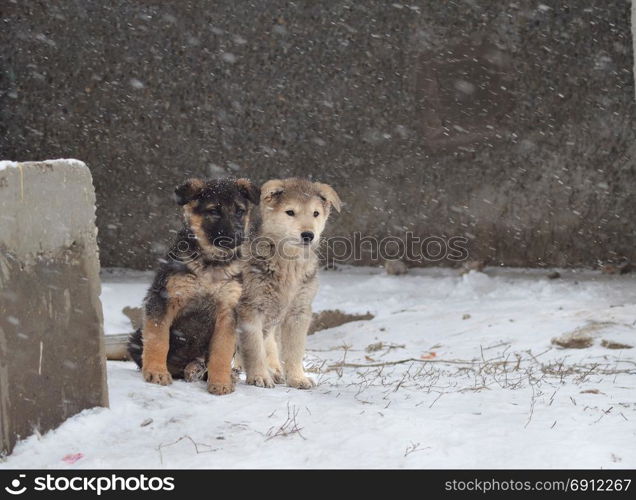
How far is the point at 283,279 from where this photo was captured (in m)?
6.14

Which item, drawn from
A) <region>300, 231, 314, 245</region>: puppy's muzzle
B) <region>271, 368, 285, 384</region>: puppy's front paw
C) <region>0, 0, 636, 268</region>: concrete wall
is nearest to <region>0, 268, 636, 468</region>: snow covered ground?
<region>271, 368, 285, 384</region>: puppy's front paw

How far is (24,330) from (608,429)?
9.87 feet

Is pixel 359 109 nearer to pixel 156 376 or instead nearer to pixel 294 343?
pixel 294 343

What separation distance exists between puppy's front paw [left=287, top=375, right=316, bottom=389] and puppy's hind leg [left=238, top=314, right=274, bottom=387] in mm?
174

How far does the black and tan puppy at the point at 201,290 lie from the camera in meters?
5.34

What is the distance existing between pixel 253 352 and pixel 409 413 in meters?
1.51

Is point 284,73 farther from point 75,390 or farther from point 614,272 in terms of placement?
point 75,390

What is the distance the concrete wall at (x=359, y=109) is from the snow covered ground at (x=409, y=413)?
233 centimetres

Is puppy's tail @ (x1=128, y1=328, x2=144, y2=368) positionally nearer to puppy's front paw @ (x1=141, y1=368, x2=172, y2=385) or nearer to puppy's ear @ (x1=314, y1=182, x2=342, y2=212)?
puppy's front paw @ (x1=141, y1=368, x2=172, y2=385)

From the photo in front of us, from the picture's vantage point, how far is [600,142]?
1034cm

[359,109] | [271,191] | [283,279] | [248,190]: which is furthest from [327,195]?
[359,109]

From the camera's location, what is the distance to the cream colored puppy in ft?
19.5
